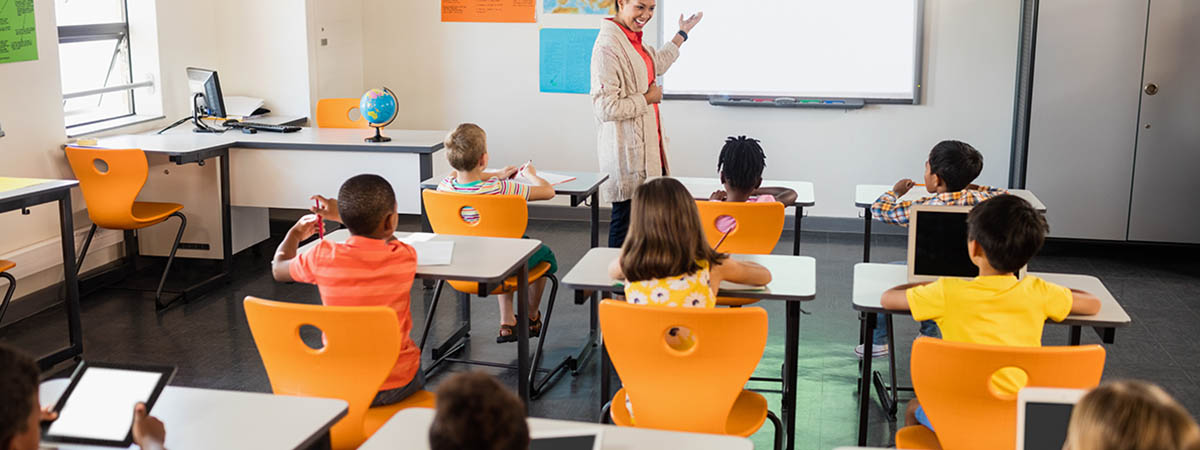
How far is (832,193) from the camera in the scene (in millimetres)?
6488

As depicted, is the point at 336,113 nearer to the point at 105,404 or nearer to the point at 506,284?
the point at 506,284

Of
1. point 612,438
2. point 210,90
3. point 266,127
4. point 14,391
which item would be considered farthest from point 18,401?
point 210,90

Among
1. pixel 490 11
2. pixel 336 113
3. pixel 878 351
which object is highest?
pixel 490 11

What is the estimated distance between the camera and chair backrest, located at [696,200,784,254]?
362cm

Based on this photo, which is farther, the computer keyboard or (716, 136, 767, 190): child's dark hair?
the computer keyboard

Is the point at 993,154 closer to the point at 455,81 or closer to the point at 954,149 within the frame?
the point at 954,149

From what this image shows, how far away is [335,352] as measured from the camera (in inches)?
91.5

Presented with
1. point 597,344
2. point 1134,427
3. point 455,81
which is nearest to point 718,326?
point 1134,427

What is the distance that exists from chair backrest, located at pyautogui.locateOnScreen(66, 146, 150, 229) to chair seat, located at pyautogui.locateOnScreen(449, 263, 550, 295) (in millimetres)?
1848

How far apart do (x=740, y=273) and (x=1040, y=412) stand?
122 centimetres

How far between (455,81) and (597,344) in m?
3.00

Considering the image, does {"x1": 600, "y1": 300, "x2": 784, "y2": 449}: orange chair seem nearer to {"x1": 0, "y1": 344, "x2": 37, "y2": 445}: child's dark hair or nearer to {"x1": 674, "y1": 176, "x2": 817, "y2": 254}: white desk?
{"x1": 0, "y1": 344, "x2": 37, "y2": 445}: child's dark hair

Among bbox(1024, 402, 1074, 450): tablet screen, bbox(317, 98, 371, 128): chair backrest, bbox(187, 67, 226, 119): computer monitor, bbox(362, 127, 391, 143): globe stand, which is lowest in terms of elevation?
bbox(1024, 402, 1074, 450): tablet screen

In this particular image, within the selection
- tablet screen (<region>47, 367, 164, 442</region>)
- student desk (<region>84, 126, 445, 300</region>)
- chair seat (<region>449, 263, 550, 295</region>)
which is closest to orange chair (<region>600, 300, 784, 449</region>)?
tablet screen (<region>47, 367, 164, 442</region>)
